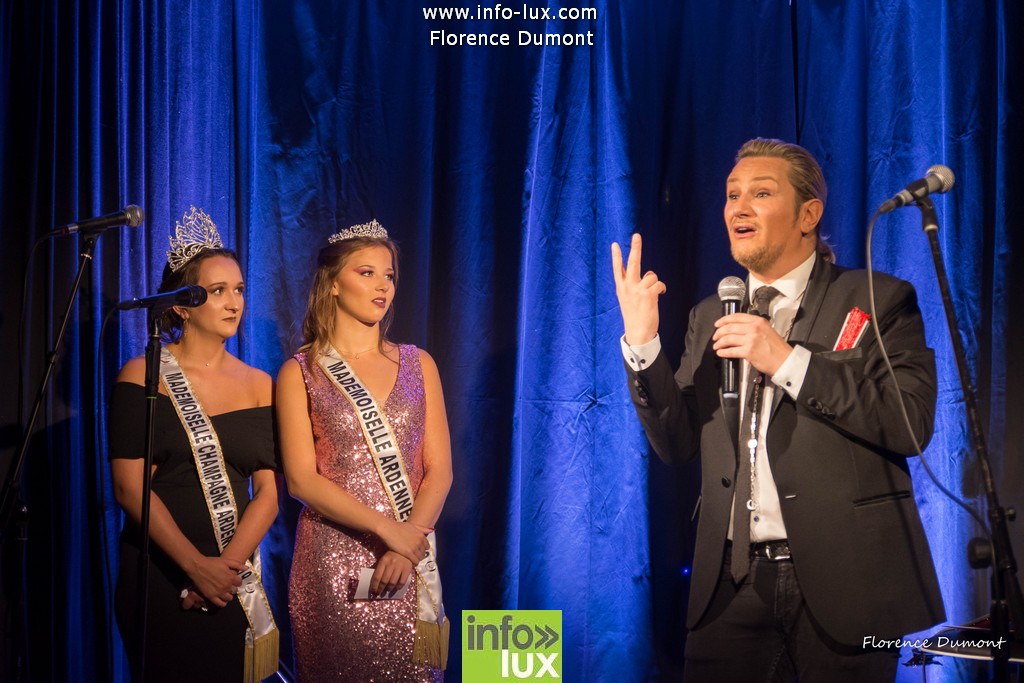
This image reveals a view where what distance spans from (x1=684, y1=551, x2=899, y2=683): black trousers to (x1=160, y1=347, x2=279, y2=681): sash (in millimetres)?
1382

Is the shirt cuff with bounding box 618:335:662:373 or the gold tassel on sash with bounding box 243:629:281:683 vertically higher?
the shirt cuff with bounding box 618:335:662:373

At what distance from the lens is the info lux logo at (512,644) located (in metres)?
3.38

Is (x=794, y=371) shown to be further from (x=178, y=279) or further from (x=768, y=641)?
(x=178, y=279)

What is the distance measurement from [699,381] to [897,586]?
2.44 feet

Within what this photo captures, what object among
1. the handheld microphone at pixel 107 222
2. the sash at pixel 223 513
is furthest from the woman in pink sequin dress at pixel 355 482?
the handheld microphone at pixel 107 222

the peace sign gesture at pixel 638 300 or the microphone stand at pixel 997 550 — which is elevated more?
the peace sign gesture at pixel 638 300

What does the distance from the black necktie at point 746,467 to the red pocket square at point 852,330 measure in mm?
201

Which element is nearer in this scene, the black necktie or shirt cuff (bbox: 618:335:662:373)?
the black necktie

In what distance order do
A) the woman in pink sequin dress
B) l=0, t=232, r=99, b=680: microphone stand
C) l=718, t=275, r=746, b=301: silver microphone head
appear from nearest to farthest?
l=718, t=275, r=746, b=301: silver microphone head, l=0, t=232, r=99, b=680: microphone stand, the woman in pink sequin dress

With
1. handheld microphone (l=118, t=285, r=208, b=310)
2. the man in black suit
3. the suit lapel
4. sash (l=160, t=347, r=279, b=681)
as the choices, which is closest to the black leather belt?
the man in black suit

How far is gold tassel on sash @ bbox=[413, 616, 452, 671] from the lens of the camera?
3012mm

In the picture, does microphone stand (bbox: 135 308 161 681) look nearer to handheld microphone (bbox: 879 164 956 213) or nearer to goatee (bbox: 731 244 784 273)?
goatee (bbox: 731 244 784 273)

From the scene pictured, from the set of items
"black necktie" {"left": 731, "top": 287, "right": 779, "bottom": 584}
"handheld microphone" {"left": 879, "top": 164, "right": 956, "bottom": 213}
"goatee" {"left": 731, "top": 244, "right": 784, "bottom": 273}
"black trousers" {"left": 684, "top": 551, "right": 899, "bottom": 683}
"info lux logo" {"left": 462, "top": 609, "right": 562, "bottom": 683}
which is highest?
"handheld microphone" {"left": 879, "top": 164, "right": 956, "bottom": 213}

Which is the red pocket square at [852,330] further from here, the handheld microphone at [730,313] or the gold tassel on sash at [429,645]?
the gold tassel on sash at [429,645]
